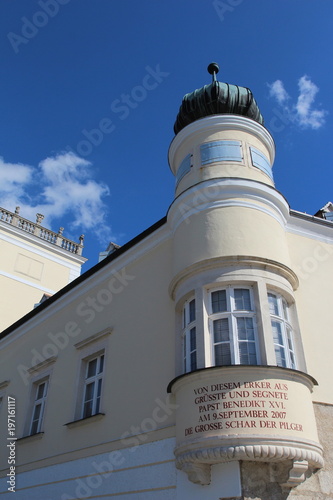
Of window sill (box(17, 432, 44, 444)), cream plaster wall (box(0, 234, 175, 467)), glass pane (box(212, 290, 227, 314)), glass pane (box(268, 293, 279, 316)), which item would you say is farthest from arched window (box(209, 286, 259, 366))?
window sill (box(17, 432, 44, 444))

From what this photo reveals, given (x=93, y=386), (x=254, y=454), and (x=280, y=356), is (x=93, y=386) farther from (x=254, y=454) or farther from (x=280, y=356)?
(x=254, y=454)

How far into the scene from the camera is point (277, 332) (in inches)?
296

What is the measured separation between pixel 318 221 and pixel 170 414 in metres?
5.24

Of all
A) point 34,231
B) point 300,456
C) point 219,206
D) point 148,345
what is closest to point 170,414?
point 148,345

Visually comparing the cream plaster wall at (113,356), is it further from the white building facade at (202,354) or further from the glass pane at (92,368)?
the glass pane at (92,368)

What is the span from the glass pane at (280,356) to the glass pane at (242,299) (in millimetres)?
788

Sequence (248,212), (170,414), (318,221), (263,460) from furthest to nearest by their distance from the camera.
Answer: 1. (318,221)
2. (248,212)
3. (170,414)
4. (263,460)

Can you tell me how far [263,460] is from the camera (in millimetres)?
6105

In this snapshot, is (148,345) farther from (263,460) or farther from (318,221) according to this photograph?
(318,221)

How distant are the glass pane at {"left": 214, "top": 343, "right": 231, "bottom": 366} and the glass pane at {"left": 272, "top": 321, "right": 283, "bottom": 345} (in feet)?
2.79

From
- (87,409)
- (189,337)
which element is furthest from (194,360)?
(87,409)

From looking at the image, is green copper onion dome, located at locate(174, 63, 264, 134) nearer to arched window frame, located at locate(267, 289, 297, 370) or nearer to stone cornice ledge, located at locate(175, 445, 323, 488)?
arched window frame, located at locate(267, 289, 297, 370)

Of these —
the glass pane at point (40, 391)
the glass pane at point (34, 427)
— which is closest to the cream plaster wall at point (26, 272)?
the glass pane at point (40, 391)

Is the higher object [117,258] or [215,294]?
[117,258]
